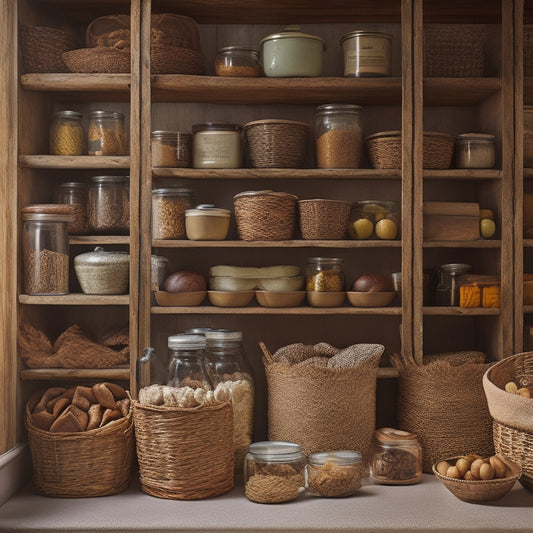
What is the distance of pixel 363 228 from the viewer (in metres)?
2.78

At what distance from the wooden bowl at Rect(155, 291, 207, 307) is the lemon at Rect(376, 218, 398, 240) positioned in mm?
744

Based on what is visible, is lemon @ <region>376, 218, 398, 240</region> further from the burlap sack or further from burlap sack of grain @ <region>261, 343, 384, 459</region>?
the burlap sack

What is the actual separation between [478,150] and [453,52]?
42cm

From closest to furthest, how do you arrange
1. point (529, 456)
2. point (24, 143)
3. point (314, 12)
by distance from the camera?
point (529, 456) → point (24, 143) → point (314, 12)

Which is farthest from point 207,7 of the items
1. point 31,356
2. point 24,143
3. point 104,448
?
point 104,448

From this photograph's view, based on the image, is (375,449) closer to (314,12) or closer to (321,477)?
(321,477)

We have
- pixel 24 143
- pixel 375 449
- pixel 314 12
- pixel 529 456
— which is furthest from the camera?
pixel 314 12

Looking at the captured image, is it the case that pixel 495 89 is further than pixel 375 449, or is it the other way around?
pixel 495 89

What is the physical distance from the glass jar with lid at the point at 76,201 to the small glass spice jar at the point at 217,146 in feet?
1.59

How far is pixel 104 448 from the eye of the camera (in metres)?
2.38

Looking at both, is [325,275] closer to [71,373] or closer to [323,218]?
[323,218]

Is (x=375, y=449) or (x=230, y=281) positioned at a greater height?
(x=230, y=281)

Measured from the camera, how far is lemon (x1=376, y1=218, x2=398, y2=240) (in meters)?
2.76

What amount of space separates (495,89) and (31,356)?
2066mm
